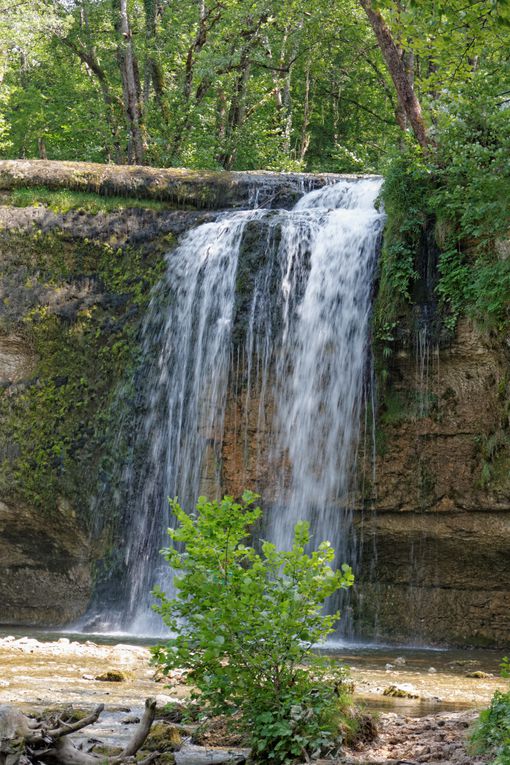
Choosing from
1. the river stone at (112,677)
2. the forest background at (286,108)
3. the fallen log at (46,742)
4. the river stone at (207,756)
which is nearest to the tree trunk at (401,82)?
the forest background at (286,108)

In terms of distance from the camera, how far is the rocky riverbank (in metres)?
5.03

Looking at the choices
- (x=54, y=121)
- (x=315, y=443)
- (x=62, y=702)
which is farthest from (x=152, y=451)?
(x=54, y=121)

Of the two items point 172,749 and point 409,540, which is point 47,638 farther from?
point 172,749

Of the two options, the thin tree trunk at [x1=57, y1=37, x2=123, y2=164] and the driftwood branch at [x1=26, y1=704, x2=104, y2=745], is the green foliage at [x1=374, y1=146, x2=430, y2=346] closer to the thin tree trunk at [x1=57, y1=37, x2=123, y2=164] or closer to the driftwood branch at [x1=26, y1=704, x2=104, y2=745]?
the driftwood branch at [x1=26, y1=704, x2=104, y2=745]

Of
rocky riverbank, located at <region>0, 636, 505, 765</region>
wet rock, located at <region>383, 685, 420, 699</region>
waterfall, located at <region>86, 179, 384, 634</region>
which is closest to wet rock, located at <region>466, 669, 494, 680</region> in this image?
rocky riverbank, located at <region>0, 636, 505, 765</region>

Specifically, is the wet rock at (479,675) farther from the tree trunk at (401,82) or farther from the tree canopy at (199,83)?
the tree canopy at (199,83)

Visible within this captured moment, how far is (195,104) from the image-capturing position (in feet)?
72.2

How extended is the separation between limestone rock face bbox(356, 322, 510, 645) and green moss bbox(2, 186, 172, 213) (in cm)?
562

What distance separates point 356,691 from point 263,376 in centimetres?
601

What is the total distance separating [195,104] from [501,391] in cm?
1355

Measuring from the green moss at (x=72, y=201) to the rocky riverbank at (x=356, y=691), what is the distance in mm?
7666

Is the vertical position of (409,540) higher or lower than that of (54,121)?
lower

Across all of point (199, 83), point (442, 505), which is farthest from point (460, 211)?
point (199, 83)

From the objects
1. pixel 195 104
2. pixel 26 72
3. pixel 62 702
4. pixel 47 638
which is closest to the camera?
pixel 62 702
